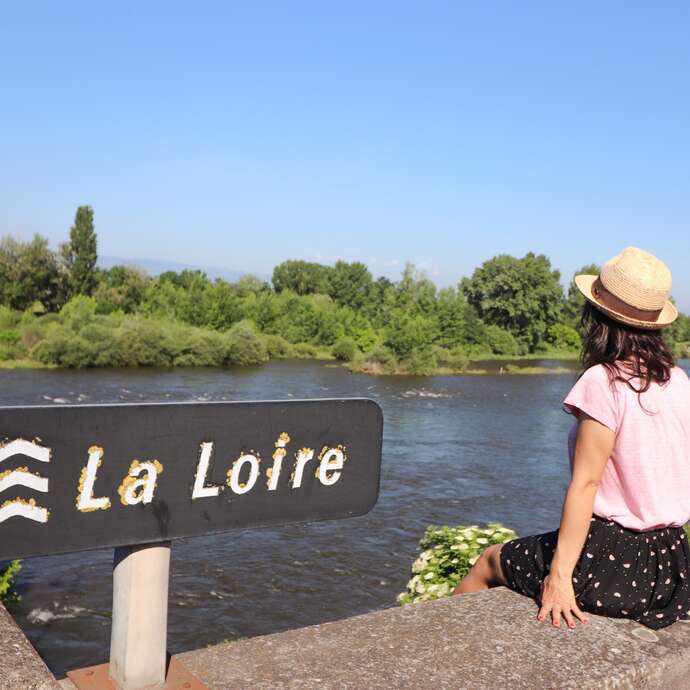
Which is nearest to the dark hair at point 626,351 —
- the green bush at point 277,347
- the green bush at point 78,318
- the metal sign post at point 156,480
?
the metal sign post at point 156,480

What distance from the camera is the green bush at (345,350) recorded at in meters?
50.4

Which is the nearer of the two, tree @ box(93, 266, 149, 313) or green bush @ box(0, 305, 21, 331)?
green bush @ box(0, 305, 21, 331)

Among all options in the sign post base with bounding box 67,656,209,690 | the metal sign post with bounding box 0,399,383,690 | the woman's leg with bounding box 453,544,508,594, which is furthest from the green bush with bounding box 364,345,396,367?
the sign post base with bounding box 67,656,209,690

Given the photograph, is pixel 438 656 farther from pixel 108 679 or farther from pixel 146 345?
pixel 146 345

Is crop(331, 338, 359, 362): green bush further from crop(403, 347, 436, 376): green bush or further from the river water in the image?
the river water

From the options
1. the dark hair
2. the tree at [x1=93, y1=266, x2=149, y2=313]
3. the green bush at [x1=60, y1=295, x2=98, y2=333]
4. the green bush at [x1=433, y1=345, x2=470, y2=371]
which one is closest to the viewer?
the dark hair

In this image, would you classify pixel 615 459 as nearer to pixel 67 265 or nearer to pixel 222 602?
pixel 222 602

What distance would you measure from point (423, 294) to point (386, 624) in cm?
7057

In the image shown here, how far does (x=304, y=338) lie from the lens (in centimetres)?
5584

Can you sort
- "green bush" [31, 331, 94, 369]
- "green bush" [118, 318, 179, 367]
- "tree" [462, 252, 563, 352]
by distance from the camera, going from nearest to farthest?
"green bush" [31, 331, 94, 369] → "green bush" [118, 318, 179, 367] → "tree" [462, 252, 563, 352]

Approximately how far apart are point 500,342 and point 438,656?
62.0 metres

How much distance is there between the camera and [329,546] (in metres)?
13.1

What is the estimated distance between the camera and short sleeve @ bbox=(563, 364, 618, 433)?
2424mm

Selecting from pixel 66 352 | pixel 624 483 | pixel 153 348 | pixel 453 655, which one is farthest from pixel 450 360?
pixel 453 655
